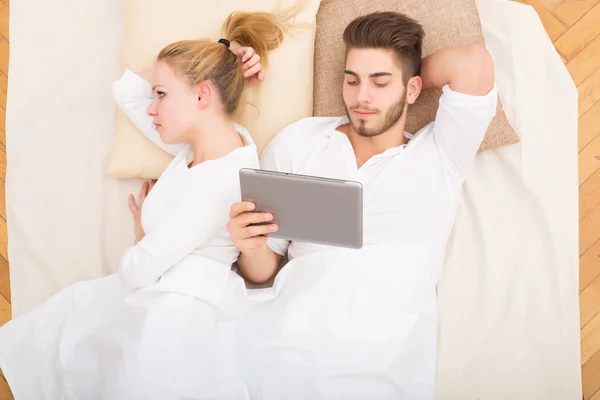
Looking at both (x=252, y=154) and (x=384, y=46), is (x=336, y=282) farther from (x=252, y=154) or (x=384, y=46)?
(x=384, y=46)

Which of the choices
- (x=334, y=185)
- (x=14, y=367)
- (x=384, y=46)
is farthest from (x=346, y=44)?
(x=14, y=367)

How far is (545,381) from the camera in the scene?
182 cm

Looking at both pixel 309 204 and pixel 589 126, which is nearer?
pixel 309 204

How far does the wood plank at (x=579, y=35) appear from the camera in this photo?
2.35 meters

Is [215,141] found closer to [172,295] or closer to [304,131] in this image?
[304,131]

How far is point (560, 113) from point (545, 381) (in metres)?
0.85

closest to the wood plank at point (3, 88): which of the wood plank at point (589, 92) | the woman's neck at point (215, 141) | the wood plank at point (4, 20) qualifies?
the wood plank at point (4, 20)

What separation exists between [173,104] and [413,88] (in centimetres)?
69

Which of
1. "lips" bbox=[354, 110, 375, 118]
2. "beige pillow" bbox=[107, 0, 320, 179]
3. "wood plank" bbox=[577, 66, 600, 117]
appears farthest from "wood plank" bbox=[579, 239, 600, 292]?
"beige pillow" bbox=[107, 0, 320, 179]

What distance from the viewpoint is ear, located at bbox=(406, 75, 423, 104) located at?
1.82m

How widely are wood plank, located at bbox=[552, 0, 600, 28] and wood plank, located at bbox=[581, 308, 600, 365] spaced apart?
1.10 m

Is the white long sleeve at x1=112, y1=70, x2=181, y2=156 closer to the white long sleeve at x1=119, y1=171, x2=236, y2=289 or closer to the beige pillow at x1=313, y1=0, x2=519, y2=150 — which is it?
the white long sleeve at x1=119, y1=171, x2=236, y2=289

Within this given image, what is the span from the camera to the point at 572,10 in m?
2.38

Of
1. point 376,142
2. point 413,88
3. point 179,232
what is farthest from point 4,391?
point 413,88
